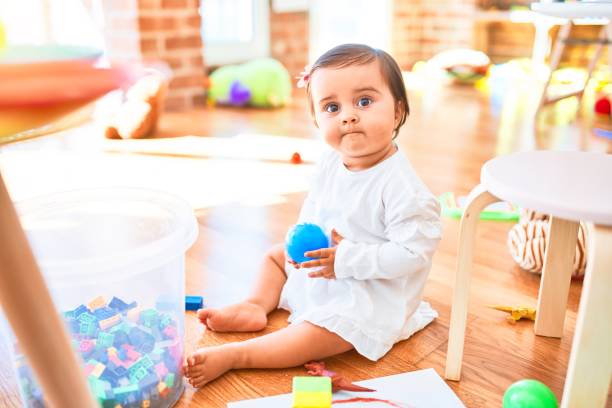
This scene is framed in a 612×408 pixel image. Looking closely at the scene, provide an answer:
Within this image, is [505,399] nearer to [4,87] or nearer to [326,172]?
[326,172]

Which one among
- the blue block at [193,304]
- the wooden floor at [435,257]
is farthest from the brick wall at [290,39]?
the blue block at [193,304]

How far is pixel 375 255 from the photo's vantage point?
87cm

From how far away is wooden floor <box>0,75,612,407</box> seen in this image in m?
0.87

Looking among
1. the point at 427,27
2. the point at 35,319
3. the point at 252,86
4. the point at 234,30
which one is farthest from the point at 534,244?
the point at 427,27

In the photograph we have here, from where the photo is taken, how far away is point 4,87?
32 centimetres

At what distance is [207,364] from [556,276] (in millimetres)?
551

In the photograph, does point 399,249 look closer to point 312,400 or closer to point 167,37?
point 312,400

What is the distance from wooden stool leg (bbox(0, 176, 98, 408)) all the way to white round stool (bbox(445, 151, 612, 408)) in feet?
1.61

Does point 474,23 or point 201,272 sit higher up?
point 474,23

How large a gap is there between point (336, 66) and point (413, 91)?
2.44m

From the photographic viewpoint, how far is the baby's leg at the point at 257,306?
0.97 meters

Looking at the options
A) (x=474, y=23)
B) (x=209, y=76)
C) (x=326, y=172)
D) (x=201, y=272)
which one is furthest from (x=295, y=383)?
(x=474, y=23)

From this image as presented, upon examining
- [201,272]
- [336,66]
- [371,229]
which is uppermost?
[336,66]

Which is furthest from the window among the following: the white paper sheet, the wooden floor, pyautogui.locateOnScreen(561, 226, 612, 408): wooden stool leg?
pyautogui.locateOnScreen(561, 226, 612, 408): wooden stool leg
